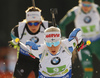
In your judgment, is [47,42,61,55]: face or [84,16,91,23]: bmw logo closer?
[47,42,61,55]: face

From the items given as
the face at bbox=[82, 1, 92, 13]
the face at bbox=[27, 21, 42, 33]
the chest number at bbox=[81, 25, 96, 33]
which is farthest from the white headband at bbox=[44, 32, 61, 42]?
the chest number at bbox=[81, 25, 96, 33]

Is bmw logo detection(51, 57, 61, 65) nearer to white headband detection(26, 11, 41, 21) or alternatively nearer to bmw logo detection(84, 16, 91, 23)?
white headband detection(26, 11, 41, 21)

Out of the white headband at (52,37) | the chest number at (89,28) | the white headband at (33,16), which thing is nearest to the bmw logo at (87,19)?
the chest number at (89,28)

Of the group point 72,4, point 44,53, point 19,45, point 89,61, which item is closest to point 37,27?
point 19,45

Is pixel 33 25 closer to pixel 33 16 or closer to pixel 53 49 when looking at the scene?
pixel 33 16

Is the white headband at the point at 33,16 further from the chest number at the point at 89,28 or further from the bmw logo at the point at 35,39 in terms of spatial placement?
the chest number at the point at 89,28

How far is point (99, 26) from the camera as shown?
9617 mm

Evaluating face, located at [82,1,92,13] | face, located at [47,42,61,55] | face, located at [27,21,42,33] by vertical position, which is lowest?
face, located at [47,42,61,55]

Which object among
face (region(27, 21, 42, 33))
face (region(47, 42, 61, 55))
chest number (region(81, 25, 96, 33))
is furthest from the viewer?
chest number (region(81, 25, 96, 33))

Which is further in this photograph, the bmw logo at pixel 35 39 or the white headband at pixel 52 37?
the bmw logo at pixel 35 39

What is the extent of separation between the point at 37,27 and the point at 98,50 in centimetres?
193

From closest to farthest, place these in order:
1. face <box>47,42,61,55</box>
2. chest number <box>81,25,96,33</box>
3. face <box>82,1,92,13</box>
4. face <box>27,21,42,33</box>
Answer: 1. face <box>47,42,61,55</box>
2. face <box>27,21,42,33</box>
3. face <box>82,1,92,13</box>
4. chest number <box>81,25,96,33</box>

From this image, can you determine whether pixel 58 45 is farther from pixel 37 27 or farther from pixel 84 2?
pixel 84 2

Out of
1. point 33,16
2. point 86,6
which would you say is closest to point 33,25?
point 33,16
